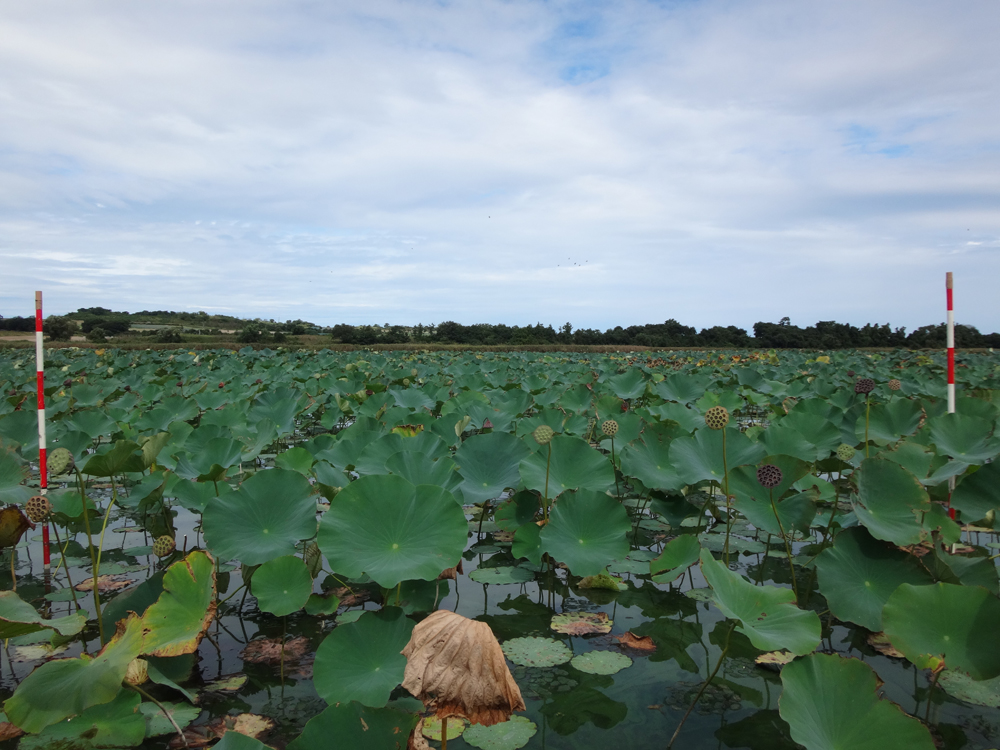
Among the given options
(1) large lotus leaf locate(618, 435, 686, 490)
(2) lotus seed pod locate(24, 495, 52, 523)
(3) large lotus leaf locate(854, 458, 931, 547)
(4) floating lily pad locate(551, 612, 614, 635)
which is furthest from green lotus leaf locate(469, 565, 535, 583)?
(2) lotus seed pod locate(24, 495, 52, 523)

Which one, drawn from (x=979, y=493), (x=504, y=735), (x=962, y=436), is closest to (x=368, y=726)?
(x=504, y=735)

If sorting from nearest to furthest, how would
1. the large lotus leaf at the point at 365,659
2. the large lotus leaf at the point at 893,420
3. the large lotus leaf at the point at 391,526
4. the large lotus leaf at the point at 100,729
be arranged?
the large lotus leaf at the point at 100,729 < the large lotus leaf at the point at 365,659 < the large lotus leaf at the point at 391,526 < the large lotus leaf at the point at 893,420

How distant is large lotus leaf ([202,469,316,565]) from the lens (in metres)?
1.93

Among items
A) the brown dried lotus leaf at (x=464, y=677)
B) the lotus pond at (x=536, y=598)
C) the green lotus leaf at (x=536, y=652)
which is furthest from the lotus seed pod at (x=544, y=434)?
the brown dried lotus leaf at (x=464, y=677)

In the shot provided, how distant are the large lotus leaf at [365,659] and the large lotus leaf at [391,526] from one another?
0.15m

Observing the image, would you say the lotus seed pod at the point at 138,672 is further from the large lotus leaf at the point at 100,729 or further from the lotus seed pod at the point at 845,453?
the lotus seed pod at the point at 845,453

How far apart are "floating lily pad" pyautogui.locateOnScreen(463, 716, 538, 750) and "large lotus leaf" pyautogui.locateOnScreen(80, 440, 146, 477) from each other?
167 cm

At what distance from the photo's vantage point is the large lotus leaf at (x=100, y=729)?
1326 mm

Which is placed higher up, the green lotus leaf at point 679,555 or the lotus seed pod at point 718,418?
the lotus seed pod at point 718,418

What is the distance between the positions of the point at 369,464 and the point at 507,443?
0.65 meters

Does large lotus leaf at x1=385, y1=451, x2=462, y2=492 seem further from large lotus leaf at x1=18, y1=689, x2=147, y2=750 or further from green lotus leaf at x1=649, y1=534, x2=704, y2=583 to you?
large lotus leaf at x1=18, y1=689, x2=147, y2=750

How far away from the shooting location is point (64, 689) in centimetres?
123

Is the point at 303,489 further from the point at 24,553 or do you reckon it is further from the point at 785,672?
the point at 24,553

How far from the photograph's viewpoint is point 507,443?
2725 mm
